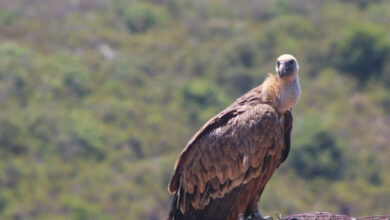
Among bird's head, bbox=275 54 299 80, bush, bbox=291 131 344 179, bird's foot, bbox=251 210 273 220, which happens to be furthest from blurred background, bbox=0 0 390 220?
bird's head, bbox=275 54 299 80

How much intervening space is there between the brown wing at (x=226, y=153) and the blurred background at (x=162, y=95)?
18.4 metres

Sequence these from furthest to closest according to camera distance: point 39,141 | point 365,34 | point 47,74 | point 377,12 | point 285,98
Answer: point 377,12, point 365,34, point 47,74, point 39,141, point 285,98

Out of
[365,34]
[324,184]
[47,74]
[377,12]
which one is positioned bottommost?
[324,184]

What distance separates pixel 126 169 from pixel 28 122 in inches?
143

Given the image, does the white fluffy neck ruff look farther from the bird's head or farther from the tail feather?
the tail feather

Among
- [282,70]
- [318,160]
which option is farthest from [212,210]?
[318,160]

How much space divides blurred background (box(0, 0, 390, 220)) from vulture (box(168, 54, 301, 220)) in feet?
A: 60.2

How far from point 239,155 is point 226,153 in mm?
137

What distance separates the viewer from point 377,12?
47906 millimetres

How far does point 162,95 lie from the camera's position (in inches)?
1500

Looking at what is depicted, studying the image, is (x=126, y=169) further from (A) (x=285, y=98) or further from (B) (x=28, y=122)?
(A) (x=285, y=98)

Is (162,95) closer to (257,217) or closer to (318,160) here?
(318,160)

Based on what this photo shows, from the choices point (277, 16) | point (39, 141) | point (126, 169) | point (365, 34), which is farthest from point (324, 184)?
point (277, 16)

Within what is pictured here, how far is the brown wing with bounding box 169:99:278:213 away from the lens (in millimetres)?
10430
